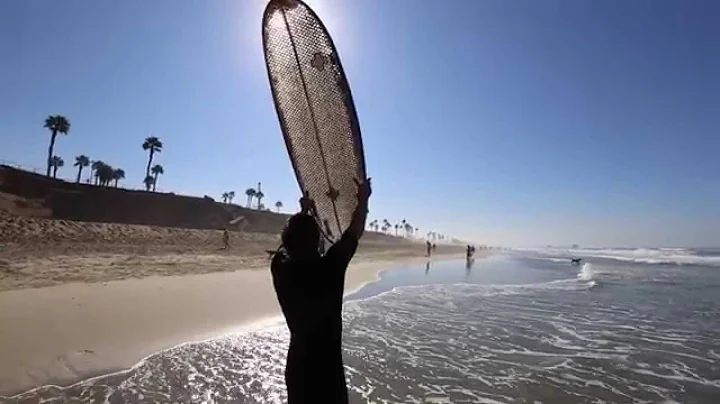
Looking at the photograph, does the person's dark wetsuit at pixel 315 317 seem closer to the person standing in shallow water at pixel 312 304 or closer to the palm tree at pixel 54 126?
the person standing in shallow water at pixel 312 304

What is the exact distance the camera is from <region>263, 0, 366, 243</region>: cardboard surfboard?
332 centimetres

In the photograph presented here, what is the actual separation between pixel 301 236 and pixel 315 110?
1.41 m

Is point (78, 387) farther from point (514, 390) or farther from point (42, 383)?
point (514, 390)

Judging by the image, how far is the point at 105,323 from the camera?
9398 mm

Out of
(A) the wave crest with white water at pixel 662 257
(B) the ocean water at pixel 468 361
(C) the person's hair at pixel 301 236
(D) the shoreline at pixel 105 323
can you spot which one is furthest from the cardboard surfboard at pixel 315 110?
(A) the wave crest with white water at pixel 662 257

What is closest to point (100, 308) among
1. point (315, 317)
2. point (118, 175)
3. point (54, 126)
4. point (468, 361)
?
point (468, 361)

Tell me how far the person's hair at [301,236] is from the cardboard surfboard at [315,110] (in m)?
0.75

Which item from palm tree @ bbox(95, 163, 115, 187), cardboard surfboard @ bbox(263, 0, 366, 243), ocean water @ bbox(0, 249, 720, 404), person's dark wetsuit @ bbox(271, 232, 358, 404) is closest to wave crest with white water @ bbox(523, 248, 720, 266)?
ocean water @ bbox(0, 249, 720, 404)

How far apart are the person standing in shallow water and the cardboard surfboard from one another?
775mm

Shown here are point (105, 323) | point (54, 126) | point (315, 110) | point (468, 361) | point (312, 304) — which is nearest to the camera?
point (312, 304)

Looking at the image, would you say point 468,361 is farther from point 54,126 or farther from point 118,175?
point 118,175

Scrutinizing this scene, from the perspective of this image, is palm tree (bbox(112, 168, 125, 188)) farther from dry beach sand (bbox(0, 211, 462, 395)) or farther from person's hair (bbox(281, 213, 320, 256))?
person's hair (bbox(281, 213, 320, 256))

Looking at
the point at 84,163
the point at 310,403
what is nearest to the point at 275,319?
the point at 310,403

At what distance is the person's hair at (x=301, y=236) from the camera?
2.53 m
